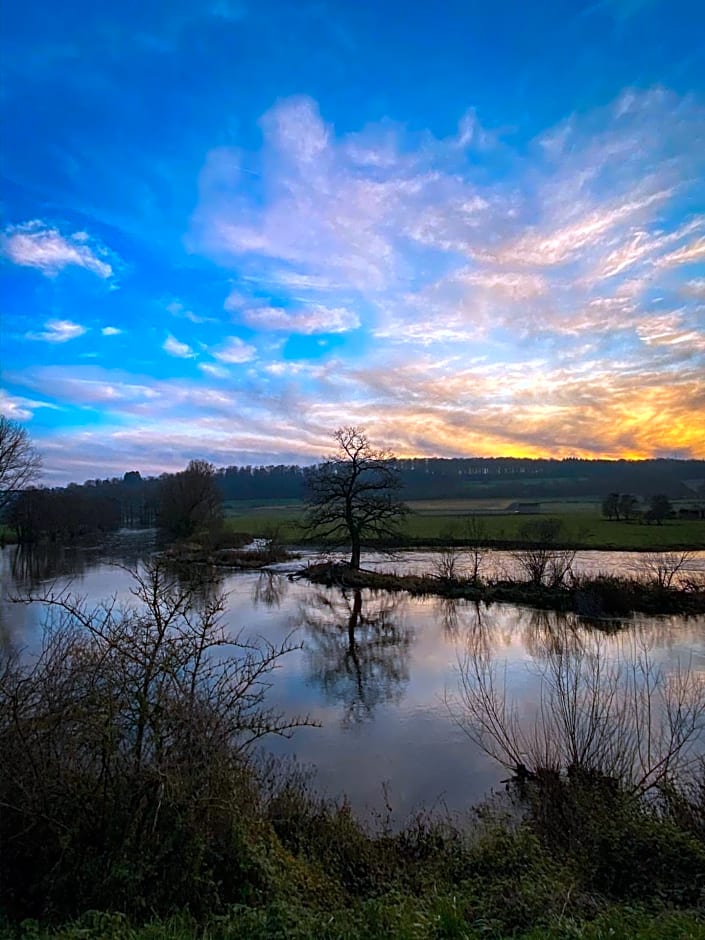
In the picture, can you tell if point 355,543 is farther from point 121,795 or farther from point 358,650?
point 121,795

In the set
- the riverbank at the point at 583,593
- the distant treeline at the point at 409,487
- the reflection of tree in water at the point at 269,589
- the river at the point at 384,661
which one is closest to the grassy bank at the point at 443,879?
the river at the point at 384,661

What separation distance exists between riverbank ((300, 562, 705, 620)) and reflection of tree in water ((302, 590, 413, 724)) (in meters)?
2.28

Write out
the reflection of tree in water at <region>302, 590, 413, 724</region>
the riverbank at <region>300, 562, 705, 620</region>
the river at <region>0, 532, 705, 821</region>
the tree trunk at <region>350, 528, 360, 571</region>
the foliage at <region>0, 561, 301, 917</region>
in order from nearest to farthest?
the foliage at <region>0, 561, 301, 917</region> < the river at <region>0, 532, 705, 821</region> < the reflection of tree in water at <region>302, 590, 413, 724</region> < the riverbank at <region>300, 562, 705, 620</region> < the tree trunk at <region>350, 528, 360, 571</region>

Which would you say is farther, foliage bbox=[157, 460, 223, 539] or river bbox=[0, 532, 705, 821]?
foliage bbox=[157, 460, 223, 539]

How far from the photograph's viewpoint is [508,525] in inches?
1913

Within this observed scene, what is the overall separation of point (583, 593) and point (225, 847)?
60.2ft

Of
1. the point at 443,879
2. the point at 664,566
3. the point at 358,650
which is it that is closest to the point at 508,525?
the point at 664,566

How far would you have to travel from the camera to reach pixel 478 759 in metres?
9.11

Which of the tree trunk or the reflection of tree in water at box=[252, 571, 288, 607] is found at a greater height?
the tree trunk

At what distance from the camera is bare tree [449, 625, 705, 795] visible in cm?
774

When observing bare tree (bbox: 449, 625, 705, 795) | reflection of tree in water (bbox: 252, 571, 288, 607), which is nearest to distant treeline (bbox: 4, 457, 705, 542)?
reflection of tree in water (bbox: 252, 571, 288, 607)

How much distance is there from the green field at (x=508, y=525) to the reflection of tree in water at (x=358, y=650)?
25.5 feet

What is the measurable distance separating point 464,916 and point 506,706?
6.52 metres

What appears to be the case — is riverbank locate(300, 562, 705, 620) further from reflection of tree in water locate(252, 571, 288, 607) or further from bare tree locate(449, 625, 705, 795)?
bare tree locate(449, 625, 705, 795)
